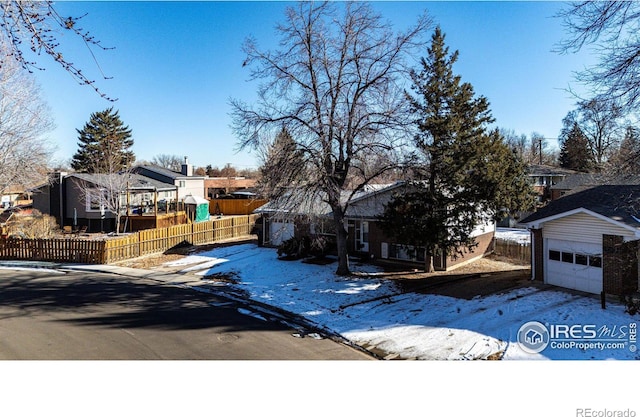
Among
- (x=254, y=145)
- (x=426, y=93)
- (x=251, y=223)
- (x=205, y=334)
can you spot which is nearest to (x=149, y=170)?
(x=251, y=223)

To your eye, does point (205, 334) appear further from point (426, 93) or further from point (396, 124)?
point (426, 93)

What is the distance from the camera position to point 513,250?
20.0 metres

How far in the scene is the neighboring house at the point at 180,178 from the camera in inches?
1273

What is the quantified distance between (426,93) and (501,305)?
7.41 meters

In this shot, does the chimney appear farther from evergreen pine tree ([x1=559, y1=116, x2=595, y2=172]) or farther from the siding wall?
the siding wall

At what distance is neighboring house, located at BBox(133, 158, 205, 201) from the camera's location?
1273 inches

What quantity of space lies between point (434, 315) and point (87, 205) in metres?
24.2

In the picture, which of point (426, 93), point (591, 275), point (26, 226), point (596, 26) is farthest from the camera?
point (26, 226)

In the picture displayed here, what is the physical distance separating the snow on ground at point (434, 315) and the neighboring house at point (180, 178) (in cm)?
1955

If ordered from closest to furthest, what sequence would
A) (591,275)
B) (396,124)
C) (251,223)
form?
(591,275), (396,124), (251,223)

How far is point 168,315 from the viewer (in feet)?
33.1
